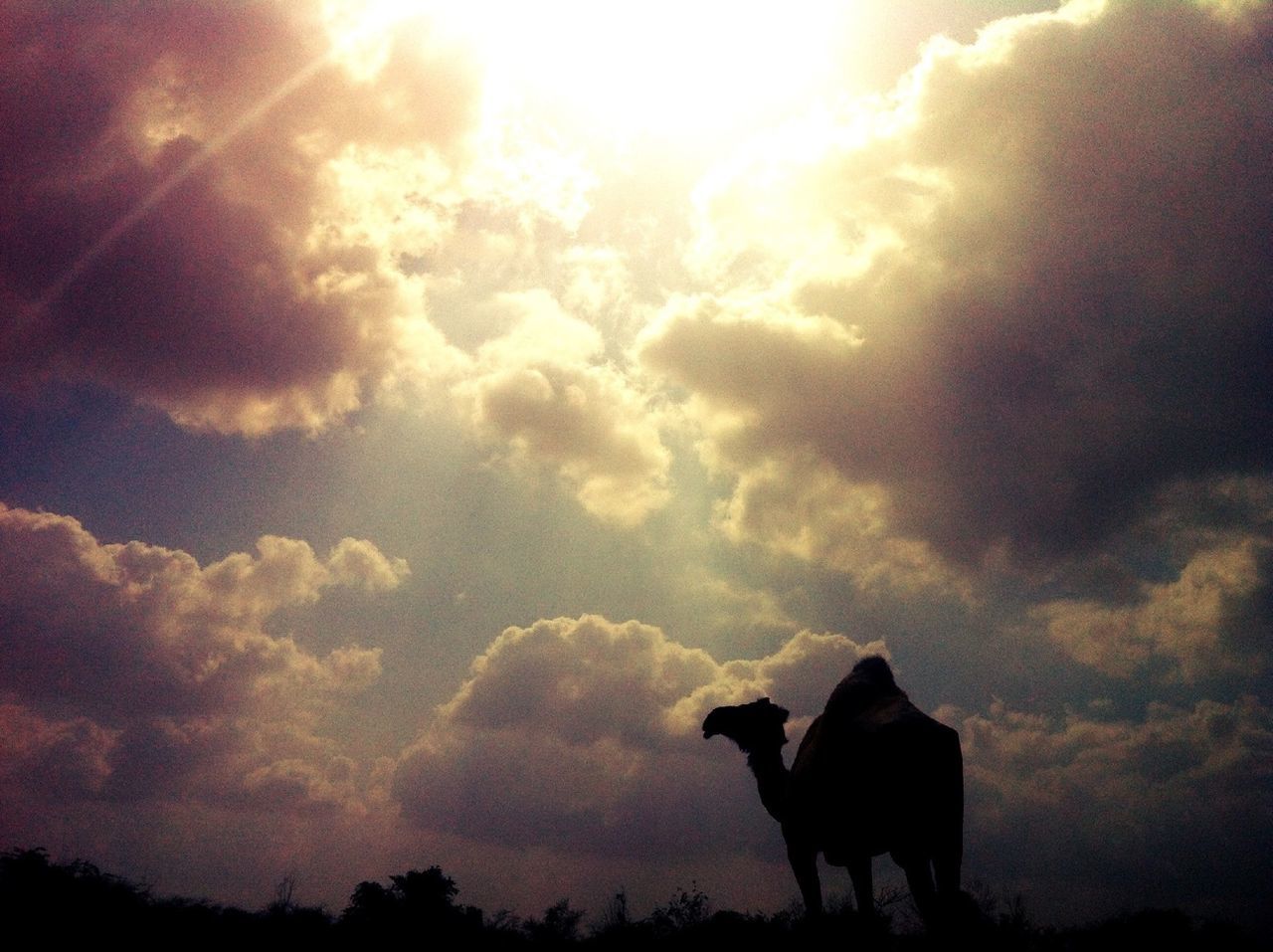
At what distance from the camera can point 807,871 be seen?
13.9 m

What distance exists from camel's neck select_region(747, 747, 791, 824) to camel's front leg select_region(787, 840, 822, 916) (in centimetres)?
90

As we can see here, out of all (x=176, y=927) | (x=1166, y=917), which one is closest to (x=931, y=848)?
(x=1166, y=917)

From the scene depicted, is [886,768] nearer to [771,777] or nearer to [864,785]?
[864,785]

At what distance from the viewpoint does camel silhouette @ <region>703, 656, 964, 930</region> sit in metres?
10.6

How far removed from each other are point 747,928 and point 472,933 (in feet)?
17.3

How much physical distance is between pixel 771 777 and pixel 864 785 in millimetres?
4576

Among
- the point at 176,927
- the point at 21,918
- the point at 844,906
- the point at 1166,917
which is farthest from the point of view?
the point at 844,906

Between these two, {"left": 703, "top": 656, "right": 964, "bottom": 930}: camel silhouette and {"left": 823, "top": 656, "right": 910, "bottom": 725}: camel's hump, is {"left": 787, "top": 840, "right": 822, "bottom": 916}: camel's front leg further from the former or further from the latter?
{"left": 823, "top": 656, "right": 910, "bottom": 725}: camel's hump

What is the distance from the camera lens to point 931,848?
10672mm

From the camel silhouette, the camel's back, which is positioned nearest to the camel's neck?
the camel silhouette

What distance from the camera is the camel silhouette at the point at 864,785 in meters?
10.6

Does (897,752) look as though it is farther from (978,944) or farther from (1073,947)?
(1073,947)

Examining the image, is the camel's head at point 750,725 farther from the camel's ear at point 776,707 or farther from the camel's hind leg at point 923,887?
the camel's hind leg at point 923,887

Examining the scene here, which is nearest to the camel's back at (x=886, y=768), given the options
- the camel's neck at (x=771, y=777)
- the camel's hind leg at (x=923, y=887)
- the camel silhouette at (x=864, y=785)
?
the camel silhouette at (x=864, y=785)
